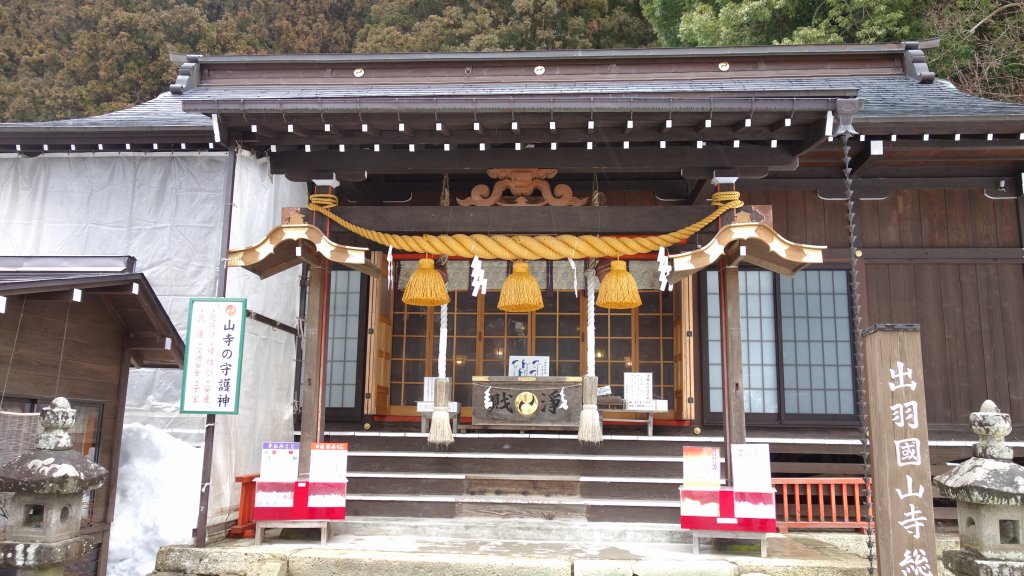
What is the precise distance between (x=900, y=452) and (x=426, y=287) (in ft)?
16.8

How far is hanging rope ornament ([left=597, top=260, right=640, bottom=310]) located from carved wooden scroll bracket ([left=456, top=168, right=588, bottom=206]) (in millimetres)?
1003

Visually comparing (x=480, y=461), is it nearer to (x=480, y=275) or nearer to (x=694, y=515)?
(x=480, y=275)

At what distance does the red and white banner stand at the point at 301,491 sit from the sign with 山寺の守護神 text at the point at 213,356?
2.23ft

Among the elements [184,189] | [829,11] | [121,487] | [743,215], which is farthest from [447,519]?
[829,11]

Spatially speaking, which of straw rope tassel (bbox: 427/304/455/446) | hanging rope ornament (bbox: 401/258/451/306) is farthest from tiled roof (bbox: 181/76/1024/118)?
straw rope tassel (bbox: 427/304/455/446)

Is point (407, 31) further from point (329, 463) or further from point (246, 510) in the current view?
point (329, 463)

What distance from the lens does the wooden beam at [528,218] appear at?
8188 mm

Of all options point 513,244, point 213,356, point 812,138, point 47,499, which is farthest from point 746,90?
point 47,499

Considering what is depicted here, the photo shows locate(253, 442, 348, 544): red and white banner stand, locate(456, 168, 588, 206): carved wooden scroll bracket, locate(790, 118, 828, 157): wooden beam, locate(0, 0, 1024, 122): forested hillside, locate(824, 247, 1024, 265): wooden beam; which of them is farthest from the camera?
locate(0, 0, 1024, 122): forested hillside

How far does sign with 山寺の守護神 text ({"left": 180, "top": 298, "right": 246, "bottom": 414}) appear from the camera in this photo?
7.09 meters

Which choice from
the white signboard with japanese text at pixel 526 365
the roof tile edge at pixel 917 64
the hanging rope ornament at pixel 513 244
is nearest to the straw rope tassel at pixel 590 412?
the hanging rope ornament at pixel 513 244

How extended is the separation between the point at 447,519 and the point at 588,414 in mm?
1927

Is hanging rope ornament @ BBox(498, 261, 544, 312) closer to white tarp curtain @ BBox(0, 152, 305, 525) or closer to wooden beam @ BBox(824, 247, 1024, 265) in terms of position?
white tarp curtain @ BBox(0, 152, 305, 525)

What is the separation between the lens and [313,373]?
777cm
